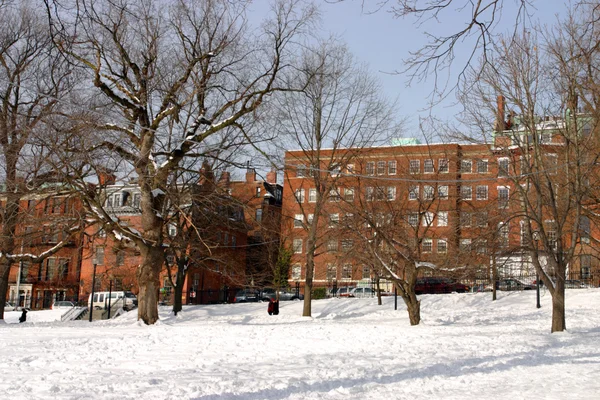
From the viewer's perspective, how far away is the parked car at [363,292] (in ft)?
153

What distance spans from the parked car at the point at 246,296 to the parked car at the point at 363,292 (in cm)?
732

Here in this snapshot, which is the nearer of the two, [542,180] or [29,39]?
[542,180]

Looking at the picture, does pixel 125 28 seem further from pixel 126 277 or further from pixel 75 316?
pixel 126 277

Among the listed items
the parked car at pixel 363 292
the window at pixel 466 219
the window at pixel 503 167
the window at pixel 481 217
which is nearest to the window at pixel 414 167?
the window at pixel 466 219

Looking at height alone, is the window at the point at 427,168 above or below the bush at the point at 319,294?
above

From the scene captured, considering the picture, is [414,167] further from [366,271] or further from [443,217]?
[366,271]

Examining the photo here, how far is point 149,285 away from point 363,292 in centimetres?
2605

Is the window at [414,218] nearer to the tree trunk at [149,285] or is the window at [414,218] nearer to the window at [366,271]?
the window at [366,271]

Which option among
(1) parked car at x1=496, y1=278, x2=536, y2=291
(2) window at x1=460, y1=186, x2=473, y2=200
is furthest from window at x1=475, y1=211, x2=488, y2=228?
(1) parked car at x1=496, y1=278, x2=536, y2=291

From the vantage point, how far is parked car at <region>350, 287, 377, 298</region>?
4678cm

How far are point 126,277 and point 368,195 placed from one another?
101ft

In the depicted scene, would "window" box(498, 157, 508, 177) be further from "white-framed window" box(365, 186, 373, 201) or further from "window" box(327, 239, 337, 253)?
"window" box(327, 239, 337, 253)

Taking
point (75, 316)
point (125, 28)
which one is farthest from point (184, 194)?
point (75, 316)

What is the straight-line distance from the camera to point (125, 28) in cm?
2250
